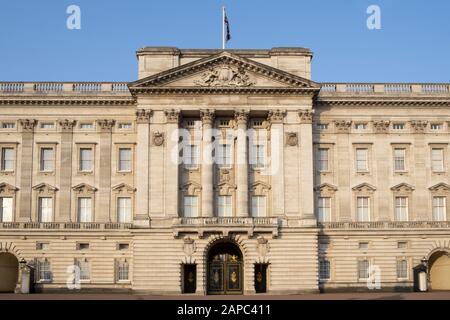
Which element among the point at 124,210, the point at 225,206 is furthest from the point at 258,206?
the point at 124,210

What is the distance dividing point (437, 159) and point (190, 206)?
74.8 feet

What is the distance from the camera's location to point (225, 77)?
2349 inches

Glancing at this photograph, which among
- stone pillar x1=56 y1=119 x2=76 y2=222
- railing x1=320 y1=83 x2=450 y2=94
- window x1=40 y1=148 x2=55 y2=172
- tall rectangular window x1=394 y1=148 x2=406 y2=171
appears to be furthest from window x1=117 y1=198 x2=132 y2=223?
tall rectangular window x1=394 y1=148 x2=406 y2=171

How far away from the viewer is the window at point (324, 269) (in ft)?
195

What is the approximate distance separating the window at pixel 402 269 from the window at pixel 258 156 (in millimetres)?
14774

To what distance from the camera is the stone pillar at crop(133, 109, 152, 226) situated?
5781cm

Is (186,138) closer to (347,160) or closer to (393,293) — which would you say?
(347,160)

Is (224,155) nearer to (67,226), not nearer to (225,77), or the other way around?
(225,77)

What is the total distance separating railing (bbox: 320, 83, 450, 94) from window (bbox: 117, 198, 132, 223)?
20179 mm

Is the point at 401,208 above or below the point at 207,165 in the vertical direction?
below

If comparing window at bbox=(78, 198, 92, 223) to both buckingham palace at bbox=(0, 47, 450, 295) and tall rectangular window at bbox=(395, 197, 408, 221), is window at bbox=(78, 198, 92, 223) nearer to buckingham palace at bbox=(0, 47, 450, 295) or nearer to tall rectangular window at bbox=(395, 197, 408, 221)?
buckingham palace at bbox=(0, 47, 450, 295)

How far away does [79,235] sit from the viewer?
5988 cm
